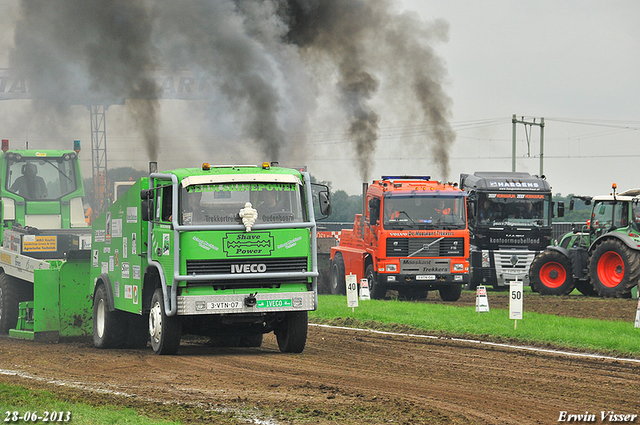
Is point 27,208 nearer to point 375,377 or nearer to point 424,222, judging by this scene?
point 424,222

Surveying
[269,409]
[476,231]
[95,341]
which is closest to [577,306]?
[476,231]

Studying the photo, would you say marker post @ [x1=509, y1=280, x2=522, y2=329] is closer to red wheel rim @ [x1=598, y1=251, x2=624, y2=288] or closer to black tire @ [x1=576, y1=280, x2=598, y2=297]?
red wheel rim @ [x1=598, y1=251, x2=624, y2=288]

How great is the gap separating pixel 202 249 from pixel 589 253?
52.0ft

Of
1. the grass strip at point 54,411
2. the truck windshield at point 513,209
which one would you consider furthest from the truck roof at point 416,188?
the grass strip at point 54,411

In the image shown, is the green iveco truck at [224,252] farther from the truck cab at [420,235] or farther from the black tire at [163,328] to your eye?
the truck cab at [420,235]

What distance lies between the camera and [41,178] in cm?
2086

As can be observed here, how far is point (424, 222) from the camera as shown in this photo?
79.5 feet

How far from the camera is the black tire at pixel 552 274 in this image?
2595cm

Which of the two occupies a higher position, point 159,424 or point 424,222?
point 424,222

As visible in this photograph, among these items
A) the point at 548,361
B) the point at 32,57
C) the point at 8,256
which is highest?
the point at 32,57

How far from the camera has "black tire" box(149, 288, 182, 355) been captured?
1262cm

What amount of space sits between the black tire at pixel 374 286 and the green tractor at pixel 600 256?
4664 mm

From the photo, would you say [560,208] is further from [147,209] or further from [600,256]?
[147,209]

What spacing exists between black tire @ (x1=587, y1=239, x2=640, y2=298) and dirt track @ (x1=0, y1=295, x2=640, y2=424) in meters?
10.2
